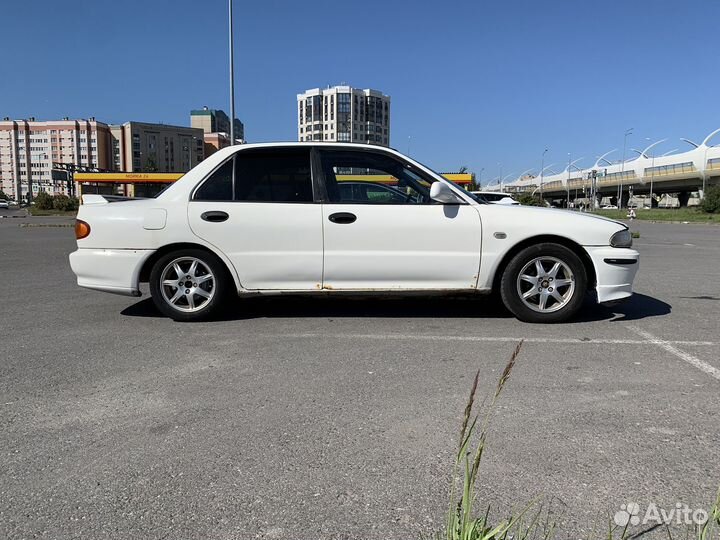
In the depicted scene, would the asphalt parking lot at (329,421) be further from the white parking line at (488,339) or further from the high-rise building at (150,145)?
the high-rise building at (150,145)

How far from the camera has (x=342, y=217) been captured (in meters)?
5.04

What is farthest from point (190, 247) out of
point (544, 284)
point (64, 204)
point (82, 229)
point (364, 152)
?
point (64, 204)

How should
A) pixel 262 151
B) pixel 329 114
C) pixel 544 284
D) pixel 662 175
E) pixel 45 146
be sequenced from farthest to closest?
pixel 45 146
pixel 662 175
pixel 329 114
pixel 262 151
pixel 544 284

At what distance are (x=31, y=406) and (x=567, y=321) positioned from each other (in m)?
4.43

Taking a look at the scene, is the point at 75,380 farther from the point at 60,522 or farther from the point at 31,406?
the point at 60,522

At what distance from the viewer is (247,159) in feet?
17.3

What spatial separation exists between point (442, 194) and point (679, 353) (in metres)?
2.30

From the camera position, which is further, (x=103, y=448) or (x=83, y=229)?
(x=83, y=229)

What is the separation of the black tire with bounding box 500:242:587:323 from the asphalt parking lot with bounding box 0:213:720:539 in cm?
16

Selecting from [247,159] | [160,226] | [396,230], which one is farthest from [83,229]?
[396,230]

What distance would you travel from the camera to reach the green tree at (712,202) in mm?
52438

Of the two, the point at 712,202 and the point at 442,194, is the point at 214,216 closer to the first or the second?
the point at 442,194

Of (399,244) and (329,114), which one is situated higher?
(329,114)

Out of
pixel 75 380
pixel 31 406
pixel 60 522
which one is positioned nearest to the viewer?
pixel 60 522
